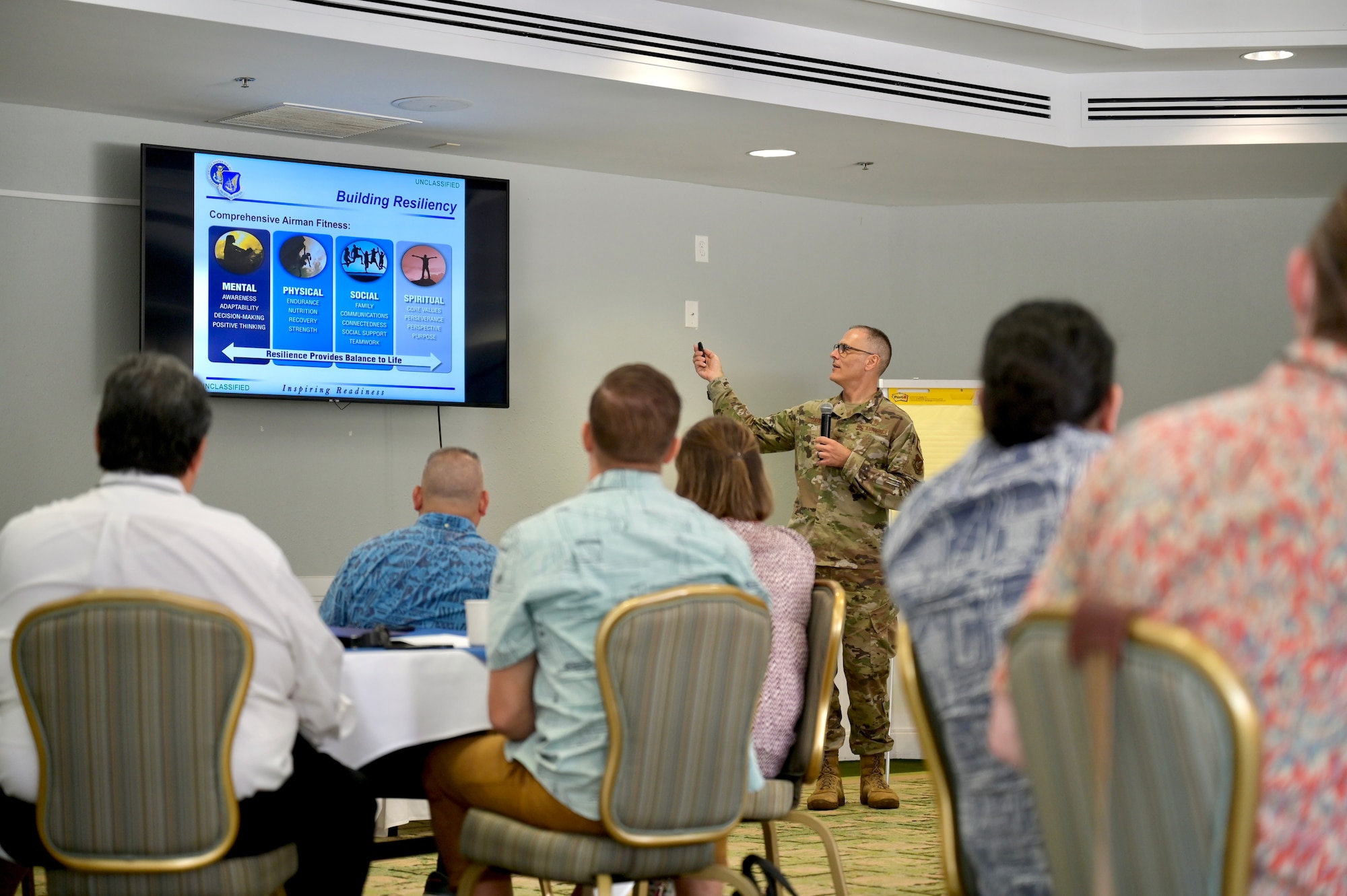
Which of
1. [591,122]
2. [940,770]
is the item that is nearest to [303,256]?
[591,122]

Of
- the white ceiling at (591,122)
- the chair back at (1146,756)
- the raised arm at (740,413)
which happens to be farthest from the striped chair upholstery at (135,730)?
the raised arm at (740,413)

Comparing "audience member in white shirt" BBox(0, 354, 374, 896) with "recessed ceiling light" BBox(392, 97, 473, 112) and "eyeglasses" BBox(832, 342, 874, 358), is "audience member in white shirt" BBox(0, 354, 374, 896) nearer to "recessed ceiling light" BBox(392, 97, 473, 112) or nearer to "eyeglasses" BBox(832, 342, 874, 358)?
"recessed ceiling light" BBox(392, 97, 473, 112)

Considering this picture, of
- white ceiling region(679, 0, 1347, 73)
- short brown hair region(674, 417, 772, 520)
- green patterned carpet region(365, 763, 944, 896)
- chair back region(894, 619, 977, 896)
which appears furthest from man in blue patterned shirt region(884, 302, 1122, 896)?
white ceiling region(679, 0, 1347, 73)

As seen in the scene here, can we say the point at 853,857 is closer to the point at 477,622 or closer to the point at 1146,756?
the point at 477,622

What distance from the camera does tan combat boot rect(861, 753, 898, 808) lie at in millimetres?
5082

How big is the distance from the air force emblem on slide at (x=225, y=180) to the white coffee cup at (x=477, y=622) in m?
2.72

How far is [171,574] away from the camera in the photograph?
2283 mm

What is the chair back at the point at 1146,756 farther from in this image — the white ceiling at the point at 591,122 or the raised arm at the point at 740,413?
the raised arm at the point at 740,413

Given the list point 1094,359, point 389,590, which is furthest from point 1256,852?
point 389,590

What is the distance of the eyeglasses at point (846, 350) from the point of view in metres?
5.43

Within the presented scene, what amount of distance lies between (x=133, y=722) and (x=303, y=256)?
3.21m

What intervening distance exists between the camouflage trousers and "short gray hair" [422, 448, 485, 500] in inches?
77.8

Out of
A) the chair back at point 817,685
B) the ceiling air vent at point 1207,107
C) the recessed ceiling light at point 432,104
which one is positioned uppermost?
the ceiling air vent at point 1207,107

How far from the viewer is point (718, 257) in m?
6.35
